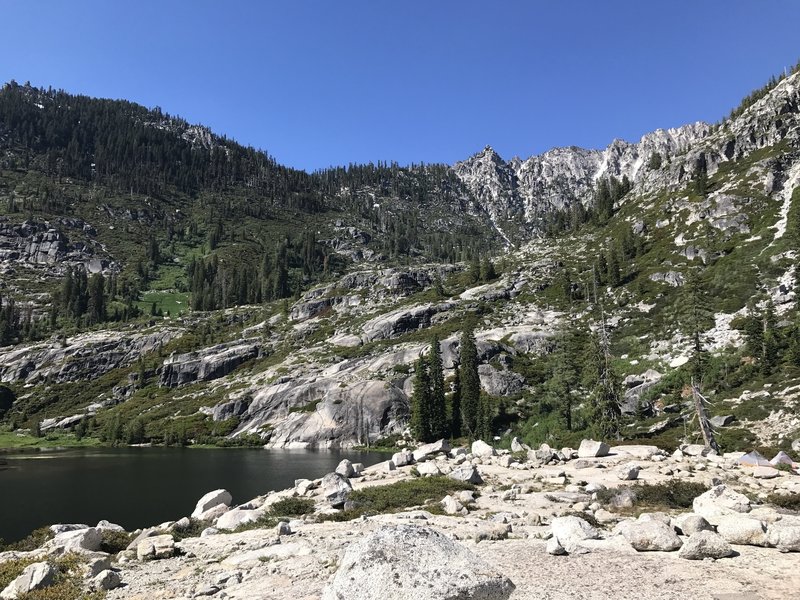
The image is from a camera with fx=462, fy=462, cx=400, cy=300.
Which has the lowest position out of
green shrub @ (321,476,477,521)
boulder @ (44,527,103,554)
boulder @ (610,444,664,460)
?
boulder @ (610,444,664,460)

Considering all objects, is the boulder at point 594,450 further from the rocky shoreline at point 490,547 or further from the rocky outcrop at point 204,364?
the rocky outcrop at point 204,364

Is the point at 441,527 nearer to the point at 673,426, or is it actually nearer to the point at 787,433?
the point at 787,433

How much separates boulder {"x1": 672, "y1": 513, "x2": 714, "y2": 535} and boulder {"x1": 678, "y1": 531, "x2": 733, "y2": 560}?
2042mm

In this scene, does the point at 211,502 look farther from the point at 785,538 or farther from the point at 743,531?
the point at 785,538

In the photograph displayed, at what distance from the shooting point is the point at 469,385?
10212 cm

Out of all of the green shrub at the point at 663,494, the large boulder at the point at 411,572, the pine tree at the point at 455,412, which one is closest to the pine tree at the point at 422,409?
the pine tree at the point at 455,412

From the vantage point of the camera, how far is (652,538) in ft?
49.0

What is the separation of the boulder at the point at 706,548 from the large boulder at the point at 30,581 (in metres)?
20.4

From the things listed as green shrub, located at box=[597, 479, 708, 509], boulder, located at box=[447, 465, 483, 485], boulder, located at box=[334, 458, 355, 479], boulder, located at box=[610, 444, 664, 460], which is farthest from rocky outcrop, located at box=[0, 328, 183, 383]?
green shrub, located at box=[597, 479, 708, 509]

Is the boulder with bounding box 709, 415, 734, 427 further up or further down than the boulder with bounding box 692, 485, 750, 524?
further down

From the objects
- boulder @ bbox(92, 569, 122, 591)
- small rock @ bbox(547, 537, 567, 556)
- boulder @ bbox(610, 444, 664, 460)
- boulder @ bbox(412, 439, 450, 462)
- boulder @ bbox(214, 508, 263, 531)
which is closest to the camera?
small rock @ bbox(547, 537, 567, 556)

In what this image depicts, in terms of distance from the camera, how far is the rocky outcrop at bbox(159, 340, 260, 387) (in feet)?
524

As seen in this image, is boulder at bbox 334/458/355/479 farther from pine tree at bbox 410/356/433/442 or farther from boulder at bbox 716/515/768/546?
pine tree at bbox 410/356/433/442

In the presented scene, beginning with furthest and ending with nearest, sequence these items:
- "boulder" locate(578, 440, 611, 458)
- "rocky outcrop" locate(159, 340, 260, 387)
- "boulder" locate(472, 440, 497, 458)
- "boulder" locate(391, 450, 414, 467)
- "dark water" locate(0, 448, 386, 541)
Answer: "rocky outcrop" locate(159, 340, 260, 387) < "boulder" locate(472, 440, 497, 458) < "dark water" locate(0, 448, 386, 541) < "boulder" locate(391, 450, 414, 467) < "boulder" locate(578, 440, 611, 458)
